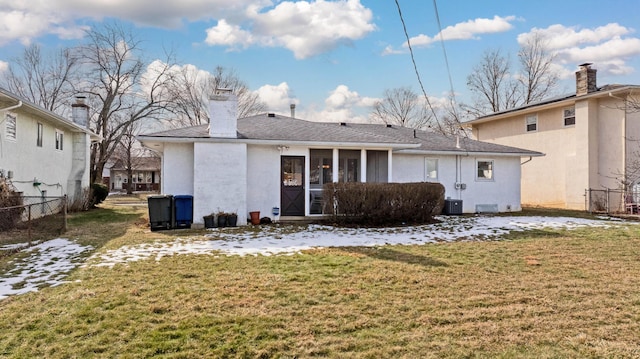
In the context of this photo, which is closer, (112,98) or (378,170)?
(378,170)

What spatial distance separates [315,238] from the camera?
376 inches

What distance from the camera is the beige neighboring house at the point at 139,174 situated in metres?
54.2

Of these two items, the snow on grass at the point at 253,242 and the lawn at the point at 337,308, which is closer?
the lawn at the point at 337,308

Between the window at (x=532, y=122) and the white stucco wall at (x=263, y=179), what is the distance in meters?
15.2

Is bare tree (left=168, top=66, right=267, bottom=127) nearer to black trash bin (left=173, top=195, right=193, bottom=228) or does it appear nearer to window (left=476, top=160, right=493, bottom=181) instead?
black trash bin (left=173, top=195, right=193, bottom=228)

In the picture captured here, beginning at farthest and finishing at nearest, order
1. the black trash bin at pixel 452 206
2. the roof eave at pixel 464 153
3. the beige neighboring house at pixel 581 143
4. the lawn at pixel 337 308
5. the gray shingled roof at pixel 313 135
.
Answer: the beige neighboring house at pixel 581 143 → the roof eave at pixel 464 153 → the black trash bin at pixel 452 206 → the gray shingled roof at pixel 313 135 → the lawn at pixel 337 308

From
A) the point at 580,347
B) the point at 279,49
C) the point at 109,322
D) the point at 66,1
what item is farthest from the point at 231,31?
the point at 580,347

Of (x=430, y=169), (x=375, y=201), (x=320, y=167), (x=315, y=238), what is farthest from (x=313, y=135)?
(x=430, y=169)

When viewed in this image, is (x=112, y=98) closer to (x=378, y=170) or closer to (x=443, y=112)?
(x=378, y=170)

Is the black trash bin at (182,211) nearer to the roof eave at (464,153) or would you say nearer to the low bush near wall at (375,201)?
the low bush near wall at (375,201)

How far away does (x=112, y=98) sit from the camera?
1255 inches

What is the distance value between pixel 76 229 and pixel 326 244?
753 cm

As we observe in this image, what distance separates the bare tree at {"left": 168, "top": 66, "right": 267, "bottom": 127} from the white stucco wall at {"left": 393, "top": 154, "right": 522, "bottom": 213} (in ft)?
82.4

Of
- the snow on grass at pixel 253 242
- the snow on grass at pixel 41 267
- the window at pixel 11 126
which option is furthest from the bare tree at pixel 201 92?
the snow on grass at pixel 41 267
